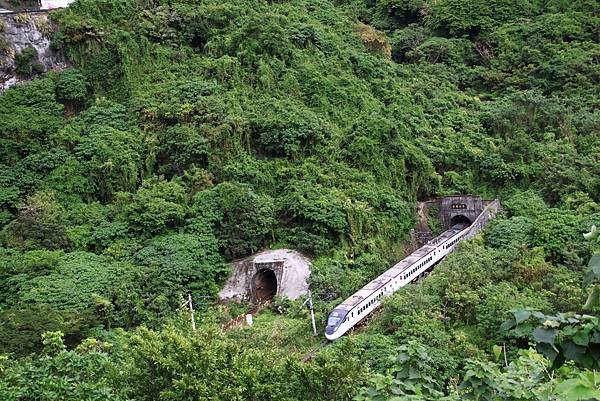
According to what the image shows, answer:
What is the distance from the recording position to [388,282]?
18.8 m

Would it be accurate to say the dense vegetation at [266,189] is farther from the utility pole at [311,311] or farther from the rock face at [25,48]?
the rock face at [25,48]

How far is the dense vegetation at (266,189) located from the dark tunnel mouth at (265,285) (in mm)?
1006

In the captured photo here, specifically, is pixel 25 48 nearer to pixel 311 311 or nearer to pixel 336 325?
pixel 311 311

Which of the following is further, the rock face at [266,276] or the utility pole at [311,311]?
the rock face at [266,276]

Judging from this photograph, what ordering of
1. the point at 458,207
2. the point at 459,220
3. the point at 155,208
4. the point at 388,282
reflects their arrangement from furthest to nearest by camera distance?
the point at 459,220, the point at 458,207, the point at 155,208, the point at 388,282

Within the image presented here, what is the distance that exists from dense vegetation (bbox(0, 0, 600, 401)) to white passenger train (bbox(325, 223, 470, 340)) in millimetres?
900

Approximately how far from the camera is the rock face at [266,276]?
19500mm

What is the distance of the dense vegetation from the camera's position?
10.5 meters

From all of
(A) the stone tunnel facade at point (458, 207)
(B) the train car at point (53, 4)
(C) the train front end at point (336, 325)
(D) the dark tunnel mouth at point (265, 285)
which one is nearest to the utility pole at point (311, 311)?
(C) the train front end at point (336, 325)

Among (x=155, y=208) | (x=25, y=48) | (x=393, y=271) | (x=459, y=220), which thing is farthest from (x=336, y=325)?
(x=25, y=48)

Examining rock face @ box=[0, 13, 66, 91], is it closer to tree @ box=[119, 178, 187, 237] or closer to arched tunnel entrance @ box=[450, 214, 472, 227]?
tree @ box=[119, 178, 187, 237]

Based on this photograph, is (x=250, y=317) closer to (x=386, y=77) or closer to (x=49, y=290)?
(x=49, y=290)

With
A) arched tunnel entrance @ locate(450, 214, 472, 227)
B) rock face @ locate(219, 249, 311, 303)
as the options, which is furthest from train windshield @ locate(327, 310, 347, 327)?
arched tunnel entrance @ locate(450, 214, 472, 227)

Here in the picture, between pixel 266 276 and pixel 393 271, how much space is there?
456cm
